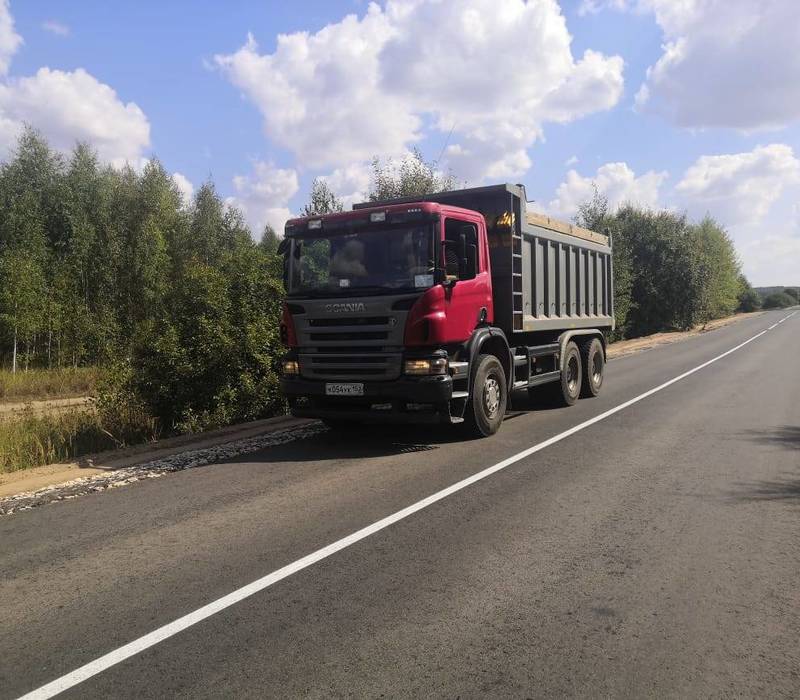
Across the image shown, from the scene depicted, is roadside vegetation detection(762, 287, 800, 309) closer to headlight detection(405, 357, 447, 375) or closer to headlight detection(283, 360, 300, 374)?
headlight detection(405, 357, 447, 375)

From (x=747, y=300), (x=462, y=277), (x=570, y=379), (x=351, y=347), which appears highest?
(x=747, y=300)

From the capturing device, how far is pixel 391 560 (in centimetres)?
444

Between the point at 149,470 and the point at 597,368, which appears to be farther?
the point at 597,368

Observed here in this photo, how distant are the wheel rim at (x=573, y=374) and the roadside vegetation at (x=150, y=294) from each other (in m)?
5.49

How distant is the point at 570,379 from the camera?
40.1 feet

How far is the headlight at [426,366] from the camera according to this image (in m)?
7.79

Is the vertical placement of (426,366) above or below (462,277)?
below

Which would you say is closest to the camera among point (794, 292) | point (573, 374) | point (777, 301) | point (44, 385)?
point (573, 374)

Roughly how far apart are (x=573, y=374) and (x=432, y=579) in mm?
8869

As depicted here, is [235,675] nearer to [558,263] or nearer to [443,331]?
[443,331]

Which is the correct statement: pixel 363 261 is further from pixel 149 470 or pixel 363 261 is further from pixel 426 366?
pixel 149 470

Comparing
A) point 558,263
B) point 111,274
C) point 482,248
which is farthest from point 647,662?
point 111,274

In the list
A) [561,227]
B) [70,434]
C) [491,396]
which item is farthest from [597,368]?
[70,434]

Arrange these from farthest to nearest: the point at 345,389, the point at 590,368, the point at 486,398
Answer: the point at 590,368, the point at 486,398, the point at 345,389
